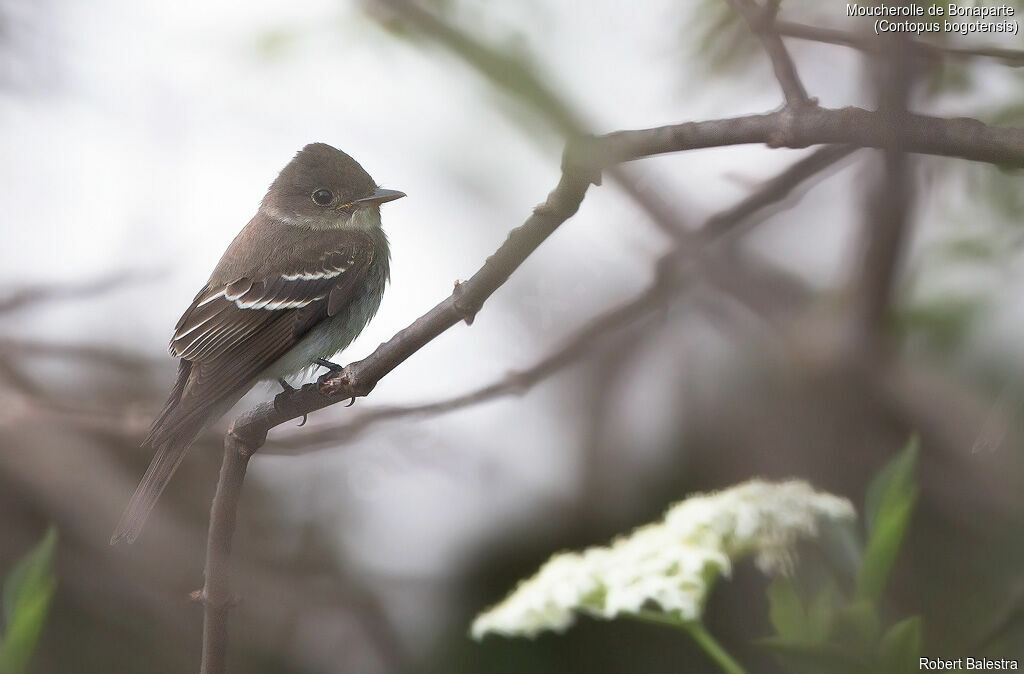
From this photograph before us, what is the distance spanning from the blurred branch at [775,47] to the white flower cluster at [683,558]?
714 millimetres

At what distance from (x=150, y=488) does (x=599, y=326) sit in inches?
48.4

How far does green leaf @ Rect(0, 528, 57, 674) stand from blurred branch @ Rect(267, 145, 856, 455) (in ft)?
3.58

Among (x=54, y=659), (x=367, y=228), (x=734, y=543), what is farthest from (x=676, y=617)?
(x=54, y=659)

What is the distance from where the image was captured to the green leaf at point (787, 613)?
5.41ft

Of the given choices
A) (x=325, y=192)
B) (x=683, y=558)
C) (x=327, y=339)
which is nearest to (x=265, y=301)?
(x=327, y=339)

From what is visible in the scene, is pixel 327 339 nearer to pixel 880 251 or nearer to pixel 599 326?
pixel 599 326

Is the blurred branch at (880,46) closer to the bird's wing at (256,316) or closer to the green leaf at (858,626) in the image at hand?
the green leaf at (858,626)

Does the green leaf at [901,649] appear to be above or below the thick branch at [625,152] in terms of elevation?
below

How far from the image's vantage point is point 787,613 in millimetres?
1662

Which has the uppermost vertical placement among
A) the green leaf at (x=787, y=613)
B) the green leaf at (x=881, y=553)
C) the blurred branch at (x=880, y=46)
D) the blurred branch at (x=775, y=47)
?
the blurred branch at (x=880, y=46)

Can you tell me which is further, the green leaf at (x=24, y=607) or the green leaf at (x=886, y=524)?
the green leaf at (x=24, y=607)

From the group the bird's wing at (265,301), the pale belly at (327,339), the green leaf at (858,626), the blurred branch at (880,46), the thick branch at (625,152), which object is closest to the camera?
the thick branch at (625,152)

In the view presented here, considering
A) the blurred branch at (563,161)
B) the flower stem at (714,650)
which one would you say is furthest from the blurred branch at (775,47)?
the flower stem at (714,650)

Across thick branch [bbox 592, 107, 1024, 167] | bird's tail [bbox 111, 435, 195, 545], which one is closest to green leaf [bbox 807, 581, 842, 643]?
thick branch [bbox 592, 107, 1024, 167]
